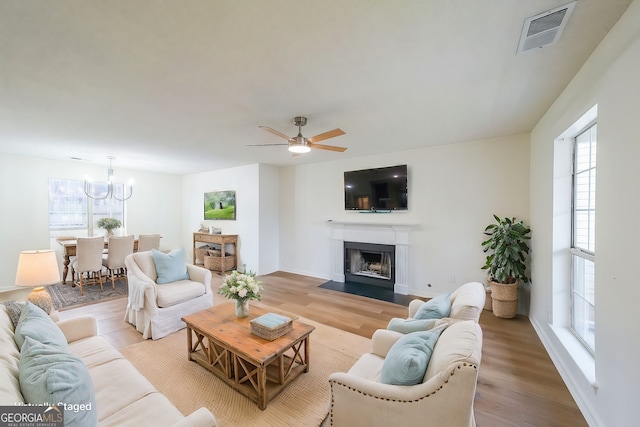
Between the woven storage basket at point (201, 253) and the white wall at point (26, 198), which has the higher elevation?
the white wall at point (26, 198)

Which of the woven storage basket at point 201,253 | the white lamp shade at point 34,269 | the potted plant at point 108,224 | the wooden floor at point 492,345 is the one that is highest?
the potted plant at point 108,224

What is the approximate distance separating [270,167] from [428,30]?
15.1 feet

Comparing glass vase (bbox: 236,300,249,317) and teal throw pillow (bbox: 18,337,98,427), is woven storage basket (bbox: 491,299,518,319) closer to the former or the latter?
glass vase (bbox: 236,300,249,317)

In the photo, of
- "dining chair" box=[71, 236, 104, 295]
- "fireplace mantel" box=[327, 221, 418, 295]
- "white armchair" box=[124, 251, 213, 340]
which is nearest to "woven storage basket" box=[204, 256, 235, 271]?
"dining chair" box=[71, 236, 104, 295]

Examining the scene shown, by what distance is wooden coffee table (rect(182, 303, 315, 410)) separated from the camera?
71.6 inches

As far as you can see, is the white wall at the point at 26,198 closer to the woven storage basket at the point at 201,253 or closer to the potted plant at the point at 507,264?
the woven storage basket at the point at 201,253

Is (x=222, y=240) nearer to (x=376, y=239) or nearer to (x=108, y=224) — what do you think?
(x=108, y=224)

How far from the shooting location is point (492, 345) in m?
2.65

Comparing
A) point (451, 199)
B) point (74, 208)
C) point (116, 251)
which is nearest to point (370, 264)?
point (451, 199)

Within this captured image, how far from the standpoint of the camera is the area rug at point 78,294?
12.3 feet

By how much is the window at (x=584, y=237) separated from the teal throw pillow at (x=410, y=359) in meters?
1.77

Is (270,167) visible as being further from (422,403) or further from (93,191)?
(422,403)

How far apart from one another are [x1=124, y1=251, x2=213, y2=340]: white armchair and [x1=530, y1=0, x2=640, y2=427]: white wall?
378 centimetres

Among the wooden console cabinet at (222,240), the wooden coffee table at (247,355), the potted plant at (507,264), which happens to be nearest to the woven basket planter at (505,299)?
the potted plant at (507,264)
